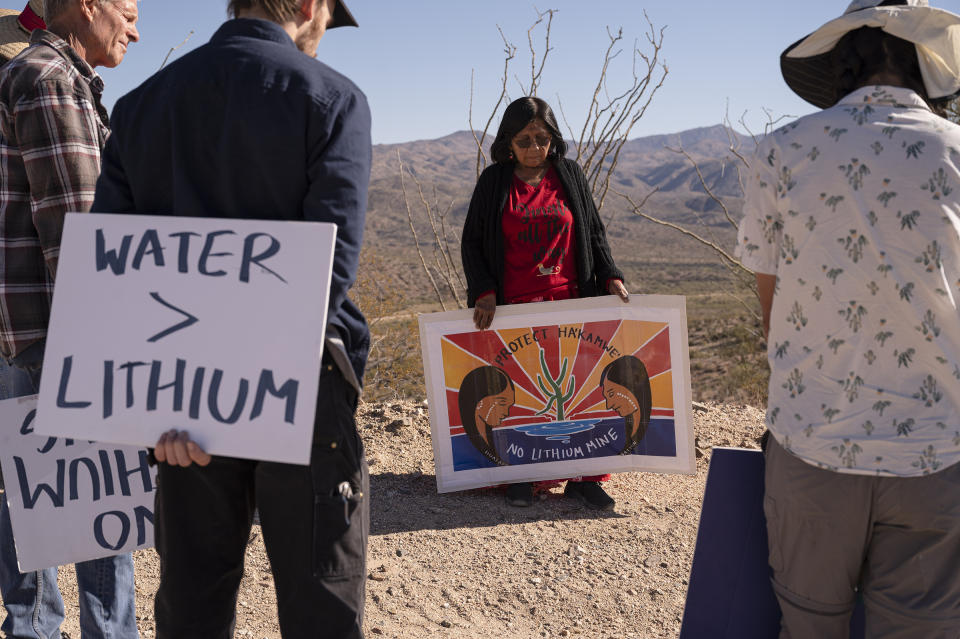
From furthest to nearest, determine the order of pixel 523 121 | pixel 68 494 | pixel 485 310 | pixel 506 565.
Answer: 1. pixel 485 310
2. pixel 523 121
3. pixel 506 565
4. pixel 68 494

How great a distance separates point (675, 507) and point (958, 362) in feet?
9.04

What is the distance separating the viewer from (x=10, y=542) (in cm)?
245

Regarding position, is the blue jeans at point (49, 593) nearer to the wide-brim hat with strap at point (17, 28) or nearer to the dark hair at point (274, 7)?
the wide-brim hat with strap at point (17, 28)

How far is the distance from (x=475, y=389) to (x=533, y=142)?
129 centimetres

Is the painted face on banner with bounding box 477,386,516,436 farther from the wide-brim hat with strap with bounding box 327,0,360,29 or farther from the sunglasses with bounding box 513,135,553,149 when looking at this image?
the wide-brim hat with strap with bounding box 327,0,360,29

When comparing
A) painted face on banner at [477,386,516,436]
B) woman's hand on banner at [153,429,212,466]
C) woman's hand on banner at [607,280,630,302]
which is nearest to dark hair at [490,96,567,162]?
woman's hand on banner at [607,280,630,302]

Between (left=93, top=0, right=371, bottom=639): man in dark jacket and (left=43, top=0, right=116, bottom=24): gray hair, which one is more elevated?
(left=43, top=0, right=116, bottom=24): gray hair

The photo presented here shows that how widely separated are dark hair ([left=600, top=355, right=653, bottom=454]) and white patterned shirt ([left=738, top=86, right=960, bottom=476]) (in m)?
2.50

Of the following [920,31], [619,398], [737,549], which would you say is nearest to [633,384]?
[619,398]

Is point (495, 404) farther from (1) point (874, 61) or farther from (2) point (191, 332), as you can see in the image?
(1) point (874, 61)

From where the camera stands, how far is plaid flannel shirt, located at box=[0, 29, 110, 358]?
2020 millimetres

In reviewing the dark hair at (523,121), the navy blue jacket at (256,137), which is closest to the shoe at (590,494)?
the dark hair at (523,121)

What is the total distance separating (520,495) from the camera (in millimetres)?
4078

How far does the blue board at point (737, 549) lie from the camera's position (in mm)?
1957
